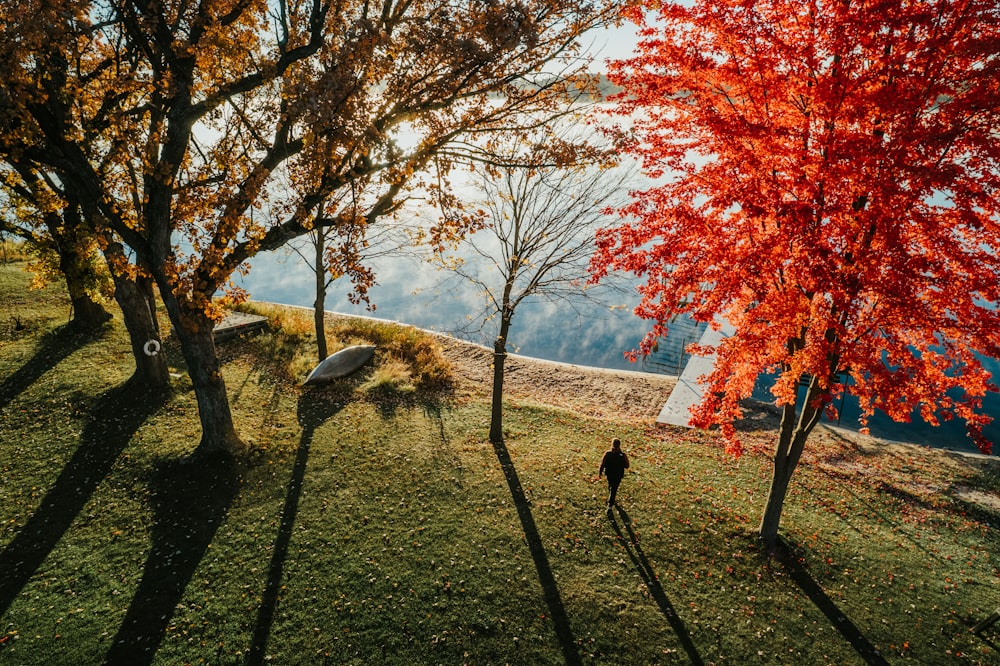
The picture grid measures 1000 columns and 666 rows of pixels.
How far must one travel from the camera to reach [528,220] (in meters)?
11.5

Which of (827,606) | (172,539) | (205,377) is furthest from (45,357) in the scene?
(827,606)

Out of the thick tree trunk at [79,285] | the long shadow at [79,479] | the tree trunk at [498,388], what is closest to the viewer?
the long shadow at [79,479]

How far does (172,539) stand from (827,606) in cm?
1079

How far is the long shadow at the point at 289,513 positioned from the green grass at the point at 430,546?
0.16 feet

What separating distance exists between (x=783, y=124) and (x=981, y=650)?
334 inches

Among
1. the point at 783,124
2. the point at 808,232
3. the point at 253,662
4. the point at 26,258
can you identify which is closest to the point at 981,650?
the point at 808,232

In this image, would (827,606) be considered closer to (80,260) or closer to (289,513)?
(289,513)

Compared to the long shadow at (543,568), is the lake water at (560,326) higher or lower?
higher

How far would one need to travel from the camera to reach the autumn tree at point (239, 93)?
6.68 meters

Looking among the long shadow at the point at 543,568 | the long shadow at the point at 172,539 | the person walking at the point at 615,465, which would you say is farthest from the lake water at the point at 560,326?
the long shadow at the point at 172,539

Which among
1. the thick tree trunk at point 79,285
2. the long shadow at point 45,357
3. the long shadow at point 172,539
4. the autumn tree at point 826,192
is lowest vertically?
the long shadow at point 172,539

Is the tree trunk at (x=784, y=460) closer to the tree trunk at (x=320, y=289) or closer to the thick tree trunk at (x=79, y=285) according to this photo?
the tree trunk at (x=320, y=289)

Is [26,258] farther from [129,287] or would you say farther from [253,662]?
[253,662]

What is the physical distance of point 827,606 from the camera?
7613mm
